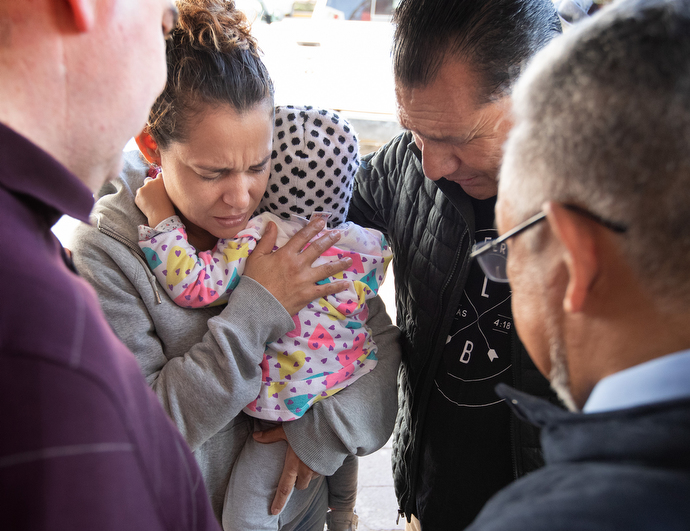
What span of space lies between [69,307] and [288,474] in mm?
1007

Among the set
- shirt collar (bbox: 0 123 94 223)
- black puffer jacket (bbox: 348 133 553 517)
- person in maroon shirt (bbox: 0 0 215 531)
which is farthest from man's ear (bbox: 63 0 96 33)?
black puffer jacket (bbox: 348 133 553 517)

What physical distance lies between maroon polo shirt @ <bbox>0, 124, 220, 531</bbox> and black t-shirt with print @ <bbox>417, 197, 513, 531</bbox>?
3.30 ft

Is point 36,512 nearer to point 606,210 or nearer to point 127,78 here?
point 127,78

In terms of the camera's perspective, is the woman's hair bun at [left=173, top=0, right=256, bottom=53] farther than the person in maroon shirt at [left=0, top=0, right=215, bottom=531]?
Yes

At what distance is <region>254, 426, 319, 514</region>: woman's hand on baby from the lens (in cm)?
142

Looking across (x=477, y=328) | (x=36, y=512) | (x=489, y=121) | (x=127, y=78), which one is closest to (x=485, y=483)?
(x=477, y=328)

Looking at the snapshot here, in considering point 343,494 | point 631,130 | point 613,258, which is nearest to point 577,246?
point 613,258

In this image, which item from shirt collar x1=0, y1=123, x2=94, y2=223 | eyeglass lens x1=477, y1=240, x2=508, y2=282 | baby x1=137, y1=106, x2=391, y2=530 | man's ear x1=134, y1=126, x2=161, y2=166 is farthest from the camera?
man's ear x1=134, y1=126, x2=161, y2=166

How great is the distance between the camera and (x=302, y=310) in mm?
1497

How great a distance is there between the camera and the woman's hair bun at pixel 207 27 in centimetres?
131

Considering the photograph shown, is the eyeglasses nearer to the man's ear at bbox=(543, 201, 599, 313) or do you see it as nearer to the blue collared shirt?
the man's ear at bbox=(543, 201, 599, 313)

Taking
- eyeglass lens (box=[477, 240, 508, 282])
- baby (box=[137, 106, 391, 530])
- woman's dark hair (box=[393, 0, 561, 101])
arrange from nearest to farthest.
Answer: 1. eyeglass lens (box=[477, 240, 508, 282])
2. woman's dark hair (box=[393, 0, 561, 101])
3. baby (box=[137, 106, 391, 530])

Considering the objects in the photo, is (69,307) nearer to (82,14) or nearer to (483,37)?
(82,14)

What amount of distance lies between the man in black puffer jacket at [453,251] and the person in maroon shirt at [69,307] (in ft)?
2.49
